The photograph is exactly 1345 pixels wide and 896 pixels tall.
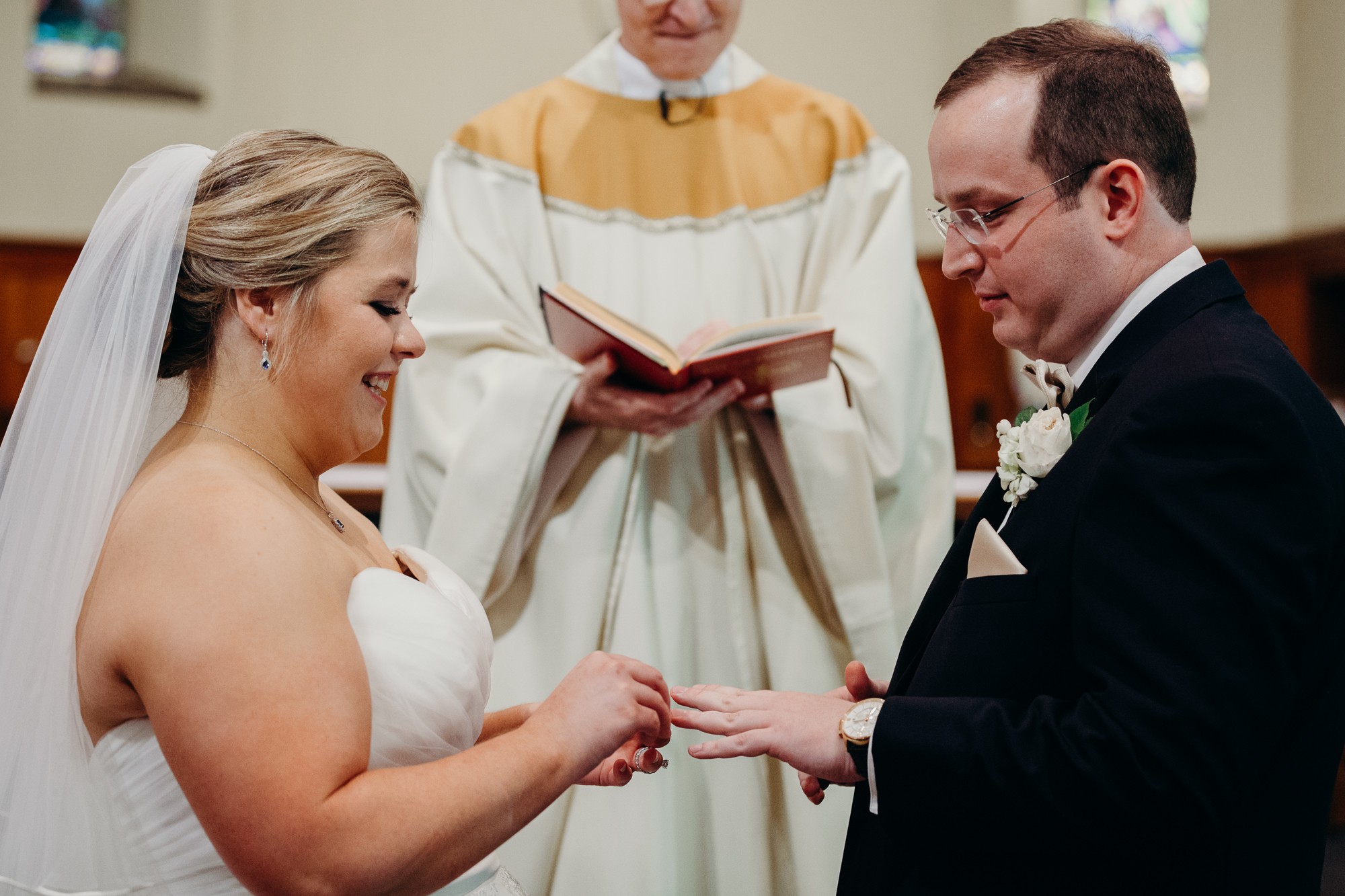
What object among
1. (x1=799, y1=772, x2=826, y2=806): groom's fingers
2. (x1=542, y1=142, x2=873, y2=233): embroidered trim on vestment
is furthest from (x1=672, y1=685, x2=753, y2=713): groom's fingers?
(x1=542, y1=142, x2=873, y2=233): embroidered trim on vestment

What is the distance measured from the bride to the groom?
0.40 m

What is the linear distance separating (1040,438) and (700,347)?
127 cm

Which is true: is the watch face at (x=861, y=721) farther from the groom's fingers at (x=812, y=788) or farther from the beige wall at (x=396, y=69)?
the beige wall at (x=396, y=69)

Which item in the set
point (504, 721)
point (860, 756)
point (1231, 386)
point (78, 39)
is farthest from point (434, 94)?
point (1231, 386)

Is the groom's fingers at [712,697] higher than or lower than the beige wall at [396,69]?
lower

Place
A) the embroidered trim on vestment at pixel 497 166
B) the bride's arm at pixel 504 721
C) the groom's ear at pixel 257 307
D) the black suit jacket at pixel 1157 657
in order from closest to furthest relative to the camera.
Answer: the black suit jacket at pixel 1157 657 < the groom's ear at pixel 257 307 < the bride's arm at pixel 504 721 < the embroidered trim on vestment at pixel 497 166

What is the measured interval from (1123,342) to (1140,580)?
379 millimetres

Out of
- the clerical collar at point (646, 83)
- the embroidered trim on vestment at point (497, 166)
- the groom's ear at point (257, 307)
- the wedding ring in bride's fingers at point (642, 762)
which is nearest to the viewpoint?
the groom's ear at point (257, 307)

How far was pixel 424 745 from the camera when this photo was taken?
1.62 meters

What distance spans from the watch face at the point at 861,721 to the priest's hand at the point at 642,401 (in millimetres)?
1273

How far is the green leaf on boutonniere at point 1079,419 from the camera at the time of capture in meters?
1.54

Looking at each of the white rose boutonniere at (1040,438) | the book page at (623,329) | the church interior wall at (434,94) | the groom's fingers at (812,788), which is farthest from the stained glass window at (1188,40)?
the groom's fingers at (812,788)

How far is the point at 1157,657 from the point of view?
128 centimetres

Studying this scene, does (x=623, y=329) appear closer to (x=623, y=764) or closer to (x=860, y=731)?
(x=623, y=764)
